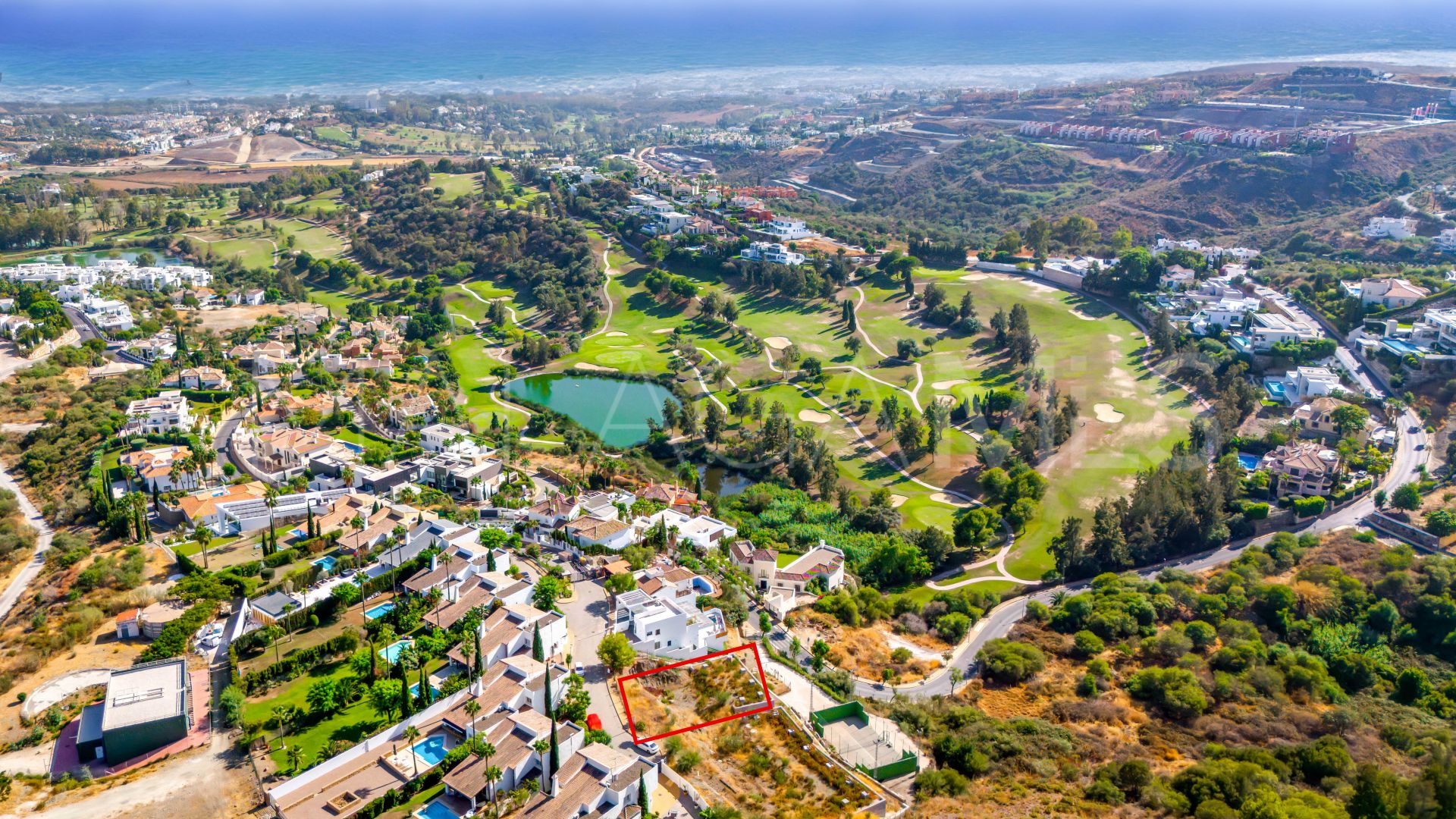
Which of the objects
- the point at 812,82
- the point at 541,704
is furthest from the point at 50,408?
the point at 812,82

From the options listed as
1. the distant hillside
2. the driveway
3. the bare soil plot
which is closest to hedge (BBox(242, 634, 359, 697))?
the driveway

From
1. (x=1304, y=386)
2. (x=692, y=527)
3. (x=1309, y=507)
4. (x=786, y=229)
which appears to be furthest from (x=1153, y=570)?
(x=786, y=229)

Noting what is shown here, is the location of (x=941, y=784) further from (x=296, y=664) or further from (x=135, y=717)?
(x=135, y=717)

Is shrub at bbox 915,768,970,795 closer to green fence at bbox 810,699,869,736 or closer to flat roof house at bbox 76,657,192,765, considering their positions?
green fence at bbox 810,699,869,736

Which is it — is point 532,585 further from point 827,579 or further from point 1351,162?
point 1351,162

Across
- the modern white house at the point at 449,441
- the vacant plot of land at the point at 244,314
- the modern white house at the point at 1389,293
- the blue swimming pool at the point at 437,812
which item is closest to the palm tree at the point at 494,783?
the blue swimming pool at the point at 437,812

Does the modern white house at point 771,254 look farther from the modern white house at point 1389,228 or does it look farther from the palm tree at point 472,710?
the palm tree at point 472,710
